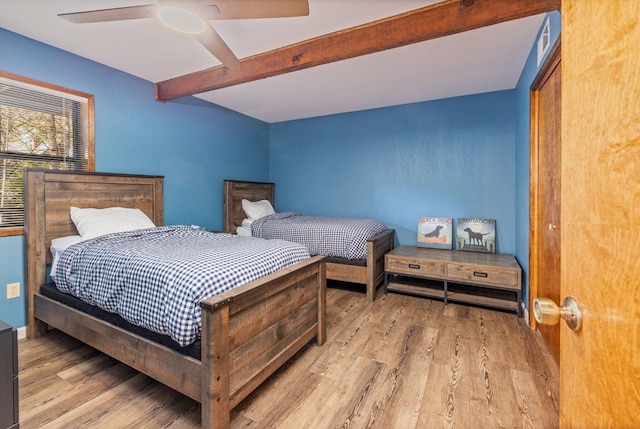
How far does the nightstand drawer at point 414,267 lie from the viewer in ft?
10.2

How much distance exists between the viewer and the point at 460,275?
300cm

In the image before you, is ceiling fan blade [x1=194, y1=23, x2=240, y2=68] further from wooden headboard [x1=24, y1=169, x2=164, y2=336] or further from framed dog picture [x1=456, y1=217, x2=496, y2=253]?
framed dog picture [x1=456, y1=217, x2=496, y2=253]

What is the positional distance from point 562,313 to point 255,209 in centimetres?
397

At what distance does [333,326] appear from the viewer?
2.55 metres

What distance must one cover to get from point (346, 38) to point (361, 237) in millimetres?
1931

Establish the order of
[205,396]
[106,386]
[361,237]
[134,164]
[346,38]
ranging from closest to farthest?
[205,396]
[106,386]
[346,38]
[134,164]
[361,237]

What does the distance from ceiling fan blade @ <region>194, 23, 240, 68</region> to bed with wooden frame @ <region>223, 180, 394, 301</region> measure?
7.03 ft

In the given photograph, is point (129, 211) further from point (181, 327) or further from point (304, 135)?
point (304, 135)

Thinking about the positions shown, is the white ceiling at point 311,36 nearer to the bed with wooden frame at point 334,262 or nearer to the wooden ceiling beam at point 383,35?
the wooden ceiling beam at point 383,35

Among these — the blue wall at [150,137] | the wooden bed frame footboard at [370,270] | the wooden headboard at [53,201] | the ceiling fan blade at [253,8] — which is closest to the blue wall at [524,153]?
the wooden bed frame footboard at [370,270]

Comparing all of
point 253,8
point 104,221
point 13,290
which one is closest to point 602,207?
point 253,8

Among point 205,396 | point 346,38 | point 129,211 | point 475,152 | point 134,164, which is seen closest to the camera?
point 205,396

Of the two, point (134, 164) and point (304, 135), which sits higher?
point (304, 135)

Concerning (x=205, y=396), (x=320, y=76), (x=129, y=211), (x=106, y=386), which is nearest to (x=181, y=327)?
(x=205, y=396)
